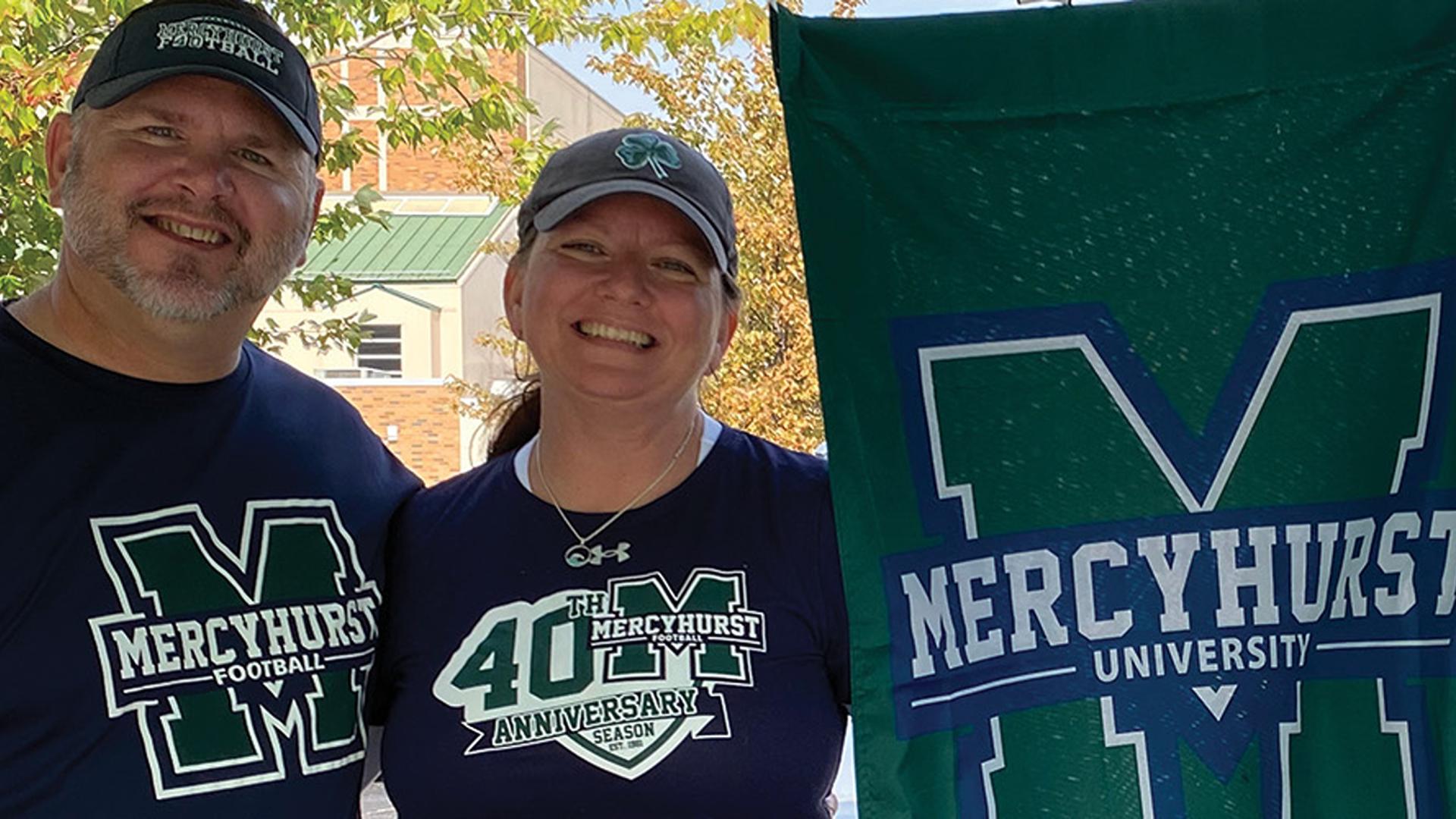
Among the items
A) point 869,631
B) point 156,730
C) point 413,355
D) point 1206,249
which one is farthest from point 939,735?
point 413,355

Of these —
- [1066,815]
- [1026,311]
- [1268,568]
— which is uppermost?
[1026,311]

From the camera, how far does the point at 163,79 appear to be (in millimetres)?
1824

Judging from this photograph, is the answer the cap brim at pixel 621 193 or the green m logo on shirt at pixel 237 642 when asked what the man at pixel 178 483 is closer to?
the green m logo on shirt at pixel 237 642

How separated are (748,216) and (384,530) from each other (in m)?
4.02

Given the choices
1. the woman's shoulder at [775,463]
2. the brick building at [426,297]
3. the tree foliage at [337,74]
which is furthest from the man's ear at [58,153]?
the brick building at [426,297]

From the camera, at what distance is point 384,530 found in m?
1.93

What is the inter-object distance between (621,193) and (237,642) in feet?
2.25

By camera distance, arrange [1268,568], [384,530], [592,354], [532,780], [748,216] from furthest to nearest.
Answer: [748,216] → [384,530] → [592,354] → [532,780] → [1268,568]

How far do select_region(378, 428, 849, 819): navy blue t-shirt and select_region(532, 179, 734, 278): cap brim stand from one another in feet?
0.95

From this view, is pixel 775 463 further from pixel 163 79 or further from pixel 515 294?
pixel 163 79

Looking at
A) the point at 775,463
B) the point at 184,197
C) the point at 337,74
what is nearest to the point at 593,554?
the point at 775,463

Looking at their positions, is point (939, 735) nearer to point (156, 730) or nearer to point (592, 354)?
point (592, 354)

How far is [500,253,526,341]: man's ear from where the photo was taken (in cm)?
189

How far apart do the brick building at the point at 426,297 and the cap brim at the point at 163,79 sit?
7147 mm
